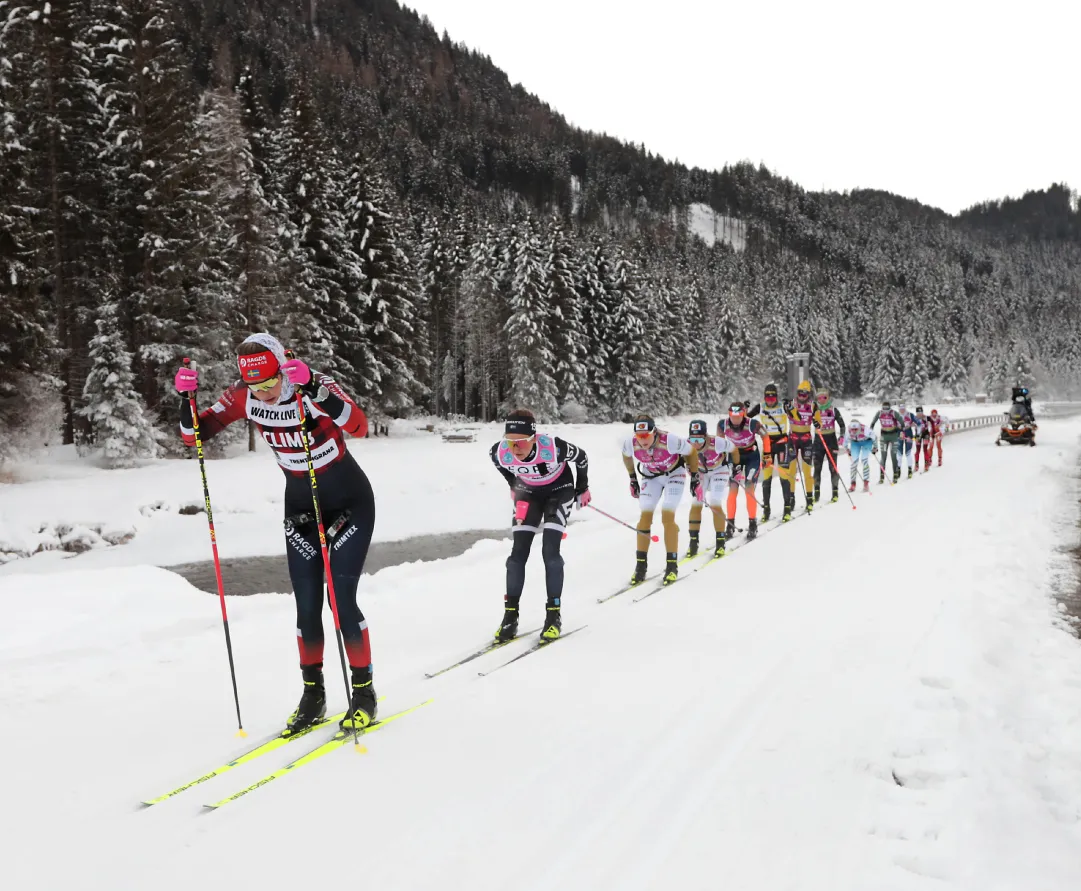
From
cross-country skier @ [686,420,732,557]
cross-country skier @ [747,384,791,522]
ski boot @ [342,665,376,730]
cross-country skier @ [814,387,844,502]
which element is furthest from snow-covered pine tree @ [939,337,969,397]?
ski boot @ [342,665,376,730]

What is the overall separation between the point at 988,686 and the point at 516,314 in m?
39.1

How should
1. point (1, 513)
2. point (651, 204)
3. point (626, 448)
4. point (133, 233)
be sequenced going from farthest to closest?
point (651, 204) < point (133, 233) < point (1, 513) < point (626, 448)

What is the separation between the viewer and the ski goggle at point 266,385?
434 centimetres

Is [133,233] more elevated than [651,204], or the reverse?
[651,204]

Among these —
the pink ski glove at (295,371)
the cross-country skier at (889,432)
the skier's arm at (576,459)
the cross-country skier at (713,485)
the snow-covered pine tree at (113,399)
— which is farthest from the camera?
the snow-covered pine tree at (113,399)

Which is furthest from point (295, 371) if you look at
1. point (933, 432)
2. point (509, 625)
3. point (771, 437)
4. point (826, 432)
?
point (933, 432)

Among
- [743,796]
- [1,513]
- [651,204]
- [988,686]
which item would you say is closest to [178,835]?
[743,796]

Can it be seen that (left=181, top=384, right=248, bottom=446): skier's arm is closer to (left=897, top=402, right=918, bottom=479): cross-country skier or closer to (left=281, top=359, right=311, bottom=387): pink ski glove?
(left=281, top=359, right=311, bottom=387): pink ski glove

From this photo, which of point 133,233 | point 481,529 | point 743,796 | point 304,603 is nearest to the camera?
point 743,796

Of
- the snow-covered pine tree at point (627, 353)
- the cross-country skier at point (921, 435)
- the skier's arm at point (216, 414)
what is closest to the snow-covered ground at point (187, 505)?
the cross-country skier at point (921, 435)

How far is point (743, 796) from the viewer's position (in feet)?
11.7

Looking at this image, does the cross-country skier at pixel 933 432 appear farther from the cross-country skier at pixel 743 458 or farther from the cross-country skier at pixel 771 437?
the cross-country skier at pixel 743 458

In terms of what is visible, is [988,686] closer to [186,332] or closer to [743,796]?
[743,796]

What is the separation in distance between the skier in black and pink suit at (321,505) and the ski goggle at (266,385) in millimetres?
31
